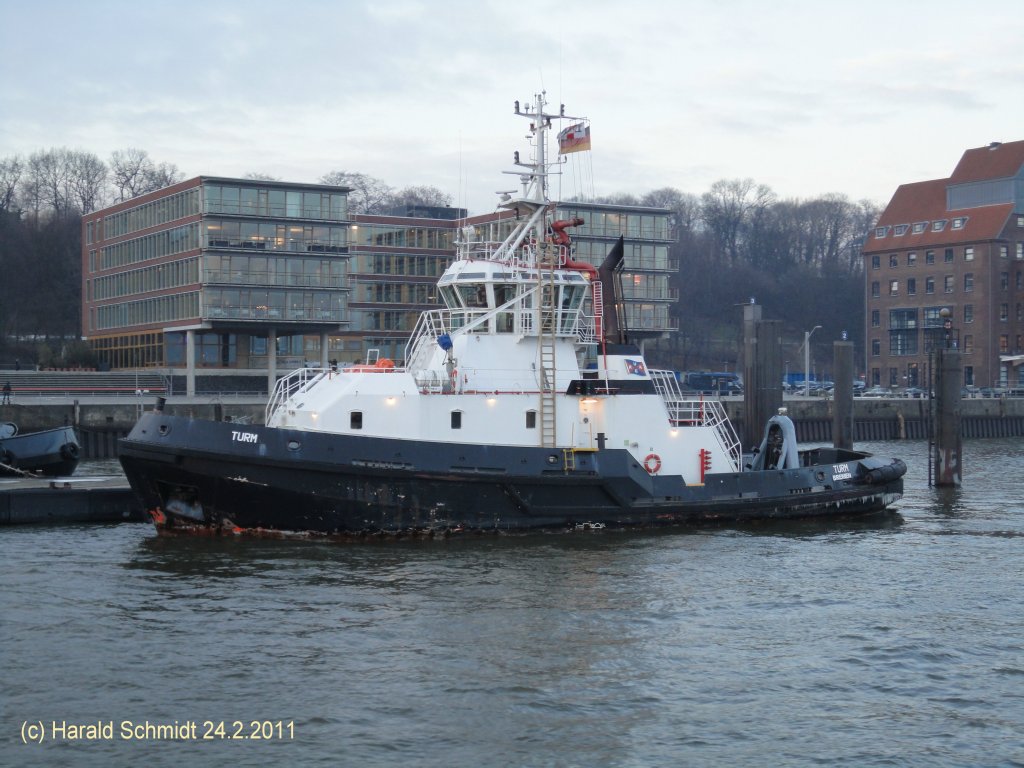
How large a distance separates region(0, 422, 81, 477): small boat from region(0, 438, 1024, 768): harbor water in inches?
315

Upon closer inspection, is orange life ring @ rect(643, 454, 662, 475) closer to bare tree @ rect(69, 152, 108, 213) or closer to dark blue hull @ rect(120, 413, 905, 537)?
dark blue hull @ rect(120, 413, 905, 537)

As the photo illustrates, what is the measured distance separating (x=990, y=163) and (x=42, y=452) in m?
66.2

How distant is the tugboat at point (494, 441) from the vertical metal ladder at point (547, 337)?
0.13 ft

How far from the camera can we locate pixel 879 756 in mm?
12109

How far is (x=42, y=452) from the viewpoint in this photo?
102 ft

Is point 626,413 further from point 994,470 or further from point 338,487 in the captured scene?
point 994,470

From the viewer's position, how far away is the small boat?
100 ft

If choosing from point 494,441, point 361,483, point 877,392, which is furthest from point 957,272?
point 361,483

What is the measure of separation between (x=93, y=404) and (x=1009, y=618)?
115ft

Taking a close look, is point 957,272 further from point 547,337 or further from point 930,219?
point 547,337

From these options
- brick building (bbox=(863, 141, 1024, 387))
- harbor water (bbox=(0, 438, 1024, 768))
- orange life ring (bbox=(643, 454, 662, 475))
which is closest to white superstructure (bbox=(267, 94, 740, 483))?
orange life ring (bbox=(643, 454, 662, 475))

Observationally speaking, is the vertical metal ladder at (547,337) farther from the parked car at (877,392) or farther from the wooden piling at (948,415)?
the parked car at (877,392)

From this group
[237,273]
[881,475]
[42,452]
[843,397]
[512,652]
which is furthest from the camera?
[237,273]

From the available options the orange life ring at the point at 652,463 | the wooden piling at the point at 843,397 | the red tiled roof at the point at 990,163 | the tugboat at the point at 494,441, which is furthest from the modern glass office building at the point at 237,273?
the red tiled roof at the point at 990,163
